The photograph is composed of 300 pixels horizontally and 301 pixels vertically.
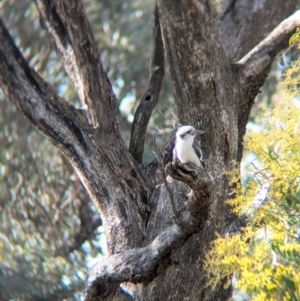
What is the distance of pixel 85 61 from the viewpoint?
4.30m

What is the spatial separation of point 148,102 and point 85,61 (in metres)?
0.77

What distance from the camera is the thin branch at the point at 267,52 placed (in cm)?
447

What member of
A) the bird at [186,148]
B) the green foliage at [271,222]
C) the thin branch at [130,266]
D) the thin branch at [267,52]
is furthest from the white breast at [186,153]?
the thin branch at [267,52]

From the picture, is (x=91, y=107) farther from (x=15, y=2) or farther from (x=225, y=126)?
(x=15, y=2)

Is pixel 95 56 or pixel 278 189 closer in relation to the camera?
pixel 278 189

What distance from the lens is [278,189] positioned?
142 inches

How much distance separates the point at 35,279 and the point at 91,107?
4677mm

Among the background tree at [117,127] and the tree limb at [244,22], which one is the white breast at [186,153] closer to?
the background tree at [117,127]

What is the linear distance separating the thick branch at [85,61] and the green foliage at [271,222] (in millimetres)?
1034

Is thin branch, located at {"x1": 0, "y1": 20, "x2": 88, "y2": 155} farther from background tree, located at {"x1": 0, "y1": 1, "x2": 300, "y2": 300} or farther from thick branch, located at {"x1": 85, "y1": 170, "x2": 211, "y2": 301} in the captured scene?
thick branch, located at {"x1": 85, "y1": 170, "x2": 211, "y2": 301}

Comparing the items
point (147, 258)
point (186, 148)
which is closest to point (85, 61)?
point (186, 148)

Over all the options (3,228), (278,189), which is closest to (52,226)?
(3,228)

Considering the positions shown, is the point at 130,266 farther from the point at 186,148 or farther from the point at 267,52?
the point at 267,52

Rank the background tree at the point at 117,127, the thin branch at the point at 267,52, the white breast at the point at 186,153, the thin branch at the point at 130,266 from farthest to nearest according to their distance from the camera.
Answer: the thin branch at the point at 267,52
the background tree at the point at 117,127
the thin branch at the point at 130,266
the white breast at the point at 186,153
